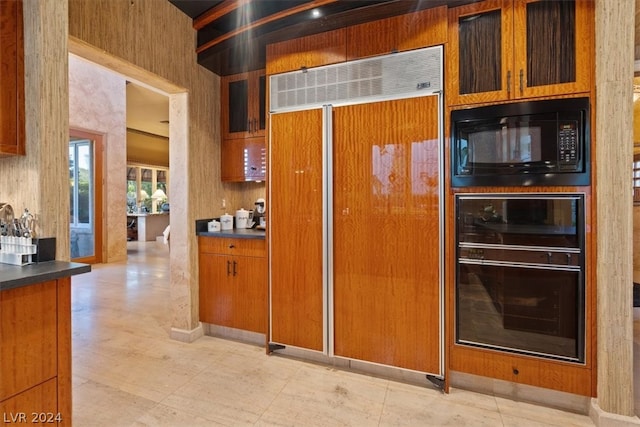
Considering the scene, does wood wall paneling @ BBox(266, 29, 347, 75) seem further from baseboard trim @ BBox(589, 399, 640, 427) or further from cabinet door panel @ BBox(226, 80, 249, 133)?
baseboard trim @ BBox(589, 399, 640, 427)

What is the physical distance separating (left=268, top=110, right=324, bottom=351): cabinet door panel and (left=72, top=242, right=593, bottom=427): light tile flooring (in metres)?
0.33

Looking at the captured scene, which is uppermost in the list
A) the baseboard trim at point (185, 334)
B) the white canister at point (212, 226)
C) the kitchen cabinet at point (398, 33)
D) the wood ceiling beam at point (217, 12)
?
the wood ceiling beam at point (217, 12)

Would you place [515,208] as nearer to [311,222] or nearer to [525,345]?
[525,345]

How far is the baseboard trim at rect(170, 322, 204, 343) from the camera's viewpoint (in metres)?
2.82

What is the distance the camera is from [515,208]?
6.39 ft

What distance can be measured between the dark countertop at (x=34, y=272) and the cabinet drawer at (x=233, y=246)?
4.50 feet

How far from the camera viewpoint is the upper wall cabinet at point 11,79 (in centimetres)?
140

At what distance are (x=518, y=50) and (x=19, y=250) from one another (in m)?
2.86

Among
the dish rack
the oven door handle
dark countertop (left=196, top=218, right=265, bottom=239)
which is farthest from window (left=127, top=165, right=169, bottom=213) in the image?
the oven door handle

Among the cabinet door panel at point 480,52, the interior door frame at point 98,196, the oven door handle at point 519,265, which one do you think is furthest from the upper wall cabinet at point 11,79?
the interior door frame at point 98,196

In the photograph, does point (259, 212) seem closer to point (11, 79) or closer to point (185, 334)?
point (185, 334)

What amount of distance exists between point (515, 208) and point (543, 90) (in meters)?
0.72

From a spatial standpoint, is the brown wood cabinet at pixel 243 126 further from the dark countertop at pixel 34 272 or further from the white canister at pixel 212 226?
the dark countertop at pixel 34 272

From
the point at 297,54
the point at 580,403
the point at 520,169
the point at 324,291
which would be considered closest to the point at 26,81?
the point at 297,54
